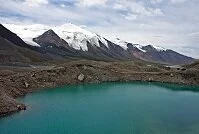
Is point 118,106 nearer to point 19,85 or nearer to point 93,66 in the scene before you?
point 19,85

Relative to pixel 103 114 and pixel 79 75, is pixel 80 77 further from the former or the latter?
pixel 103 114

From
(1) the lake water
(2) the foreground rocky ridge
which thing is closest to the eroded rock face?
(2) the foreground rocky ridge

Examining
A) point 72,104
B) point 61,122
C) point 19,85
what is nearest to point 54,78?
point 19,85

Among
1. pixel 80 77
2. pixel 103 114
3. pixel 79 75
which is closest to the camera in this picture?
pixel 103 114

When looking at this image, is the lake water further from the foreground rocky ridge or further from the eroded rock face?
the eroded rock face

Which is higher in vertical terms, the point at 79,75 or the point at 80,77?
the point at 79,75

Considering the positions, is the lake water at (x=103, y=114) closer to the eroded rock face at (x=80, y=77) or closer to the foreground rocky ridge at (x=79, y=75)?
the foreground rocky ridge at (x=79, y=75)

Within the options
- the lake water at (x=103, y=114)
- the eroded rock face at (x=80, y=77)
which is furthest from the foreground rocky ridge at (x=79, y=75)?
the lake water at (x=103, y=114)

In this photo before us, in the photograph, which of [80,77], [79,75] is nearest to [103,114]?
[80,77]
